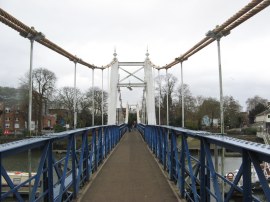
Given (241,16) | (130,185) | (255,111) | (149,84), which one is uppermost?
(149,84)

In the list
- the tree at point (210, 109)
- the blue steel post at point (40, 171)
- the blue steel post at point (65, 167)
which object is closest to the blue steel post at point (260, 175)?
the blue steel post at point (40, 171)

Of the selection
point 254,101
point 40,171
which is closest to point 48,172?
point 40,171

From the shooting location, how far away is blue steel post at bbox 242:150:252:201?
2.38m

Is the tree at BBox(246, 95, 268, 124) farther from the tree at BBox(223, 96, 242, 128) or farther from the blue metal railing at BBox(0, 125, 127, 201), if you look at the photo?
the blue metal railing at BBox(0, 125, 127, 201)

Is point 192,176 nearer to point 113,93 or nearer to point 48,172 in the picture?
point 48,172

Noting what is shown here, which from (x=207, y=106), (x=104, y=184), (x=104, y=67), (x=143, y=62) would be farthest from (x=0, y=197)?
(x=207, y=106)

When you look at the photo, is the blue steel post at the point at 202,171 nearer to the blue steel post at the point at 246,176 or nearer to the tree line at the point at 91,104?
the blue steel post at the point at 246,176

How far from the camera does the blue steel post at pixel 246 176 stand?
2.38 metres

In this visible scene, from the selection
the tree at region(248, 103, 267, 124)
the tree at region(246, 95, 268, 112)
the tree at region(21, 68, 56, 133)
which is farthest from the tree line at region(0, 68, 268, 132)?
the tree at region(246, 95, 268, 112)

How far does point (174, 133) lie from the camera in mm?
6035

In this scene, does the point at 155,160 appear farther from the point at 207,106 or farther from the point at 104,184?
the point at 207,106

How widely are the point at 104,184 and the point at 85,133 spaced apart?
34.8 inches

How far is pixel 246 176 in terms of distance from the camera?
242cm

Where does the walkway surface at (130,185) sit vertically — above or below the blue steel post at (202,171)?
below
